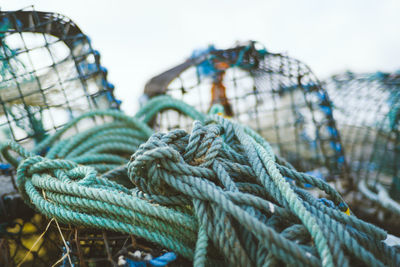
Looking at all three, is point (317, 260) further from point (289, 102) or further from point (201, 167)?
point (289, 102)

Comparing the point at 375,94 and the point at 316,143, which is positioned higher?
the point at 375,94

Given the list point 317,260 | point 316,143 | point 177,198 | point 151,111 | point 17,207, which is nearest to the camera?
point 317,260

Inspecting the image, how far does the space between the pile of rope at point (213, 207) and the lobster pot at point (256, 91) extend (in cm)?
66

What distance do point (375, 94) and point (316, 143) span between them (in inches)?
14.8

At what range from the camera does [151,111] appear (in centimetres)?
141

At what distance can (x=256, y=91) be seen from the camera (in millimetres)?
1518

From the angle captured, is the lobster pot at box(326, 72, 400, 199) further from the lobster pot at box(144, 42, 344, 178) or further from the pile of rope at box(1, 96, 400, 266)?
the pile of rope at box(1, 96, 400, 266)

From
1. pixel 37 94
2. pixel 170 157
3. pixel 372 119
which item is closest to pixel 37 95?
pixel 37 94

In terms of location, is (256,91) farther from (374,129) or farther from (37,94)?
(37,94)

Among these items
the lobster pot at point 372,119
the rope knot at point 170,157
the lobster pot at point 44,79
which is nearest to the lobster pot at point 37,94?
the lobster pot at point 44,79

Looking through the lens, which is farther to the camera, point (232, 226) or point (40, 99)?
point (40, 99)

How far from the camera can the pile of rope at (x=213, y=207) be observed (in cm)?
58

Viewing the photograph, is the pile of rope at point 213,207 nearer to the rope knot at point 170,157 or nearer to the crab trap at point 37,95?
the rope knot at point 170,157

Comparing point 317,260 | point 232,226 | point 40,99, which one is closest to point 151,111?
point 40,99
